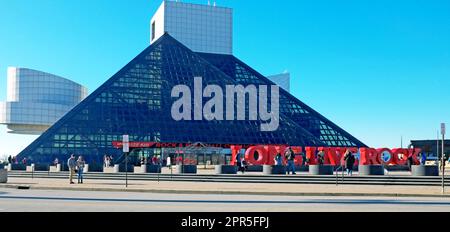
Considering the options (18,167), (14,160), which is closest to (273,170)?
(18,167)

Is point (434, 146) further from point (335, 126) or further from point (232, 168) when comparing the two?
point (232, 168)

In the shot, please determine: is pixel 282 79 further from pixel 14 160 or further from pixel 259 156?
pixel 259 156

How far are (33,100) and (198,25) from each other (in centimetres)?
4446

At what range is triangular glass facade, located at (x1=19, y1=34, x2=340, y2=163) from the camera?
5681 centimetres

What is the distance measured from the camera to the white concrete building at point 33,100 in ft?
382

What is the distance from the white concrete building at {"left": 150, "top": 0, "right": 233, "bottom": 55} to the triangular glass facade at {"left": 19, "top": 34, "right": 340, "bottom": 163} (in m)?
36.3

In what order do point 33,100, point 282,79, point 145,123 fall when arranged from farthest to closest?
point 282,79 < point 33,100 < point 145,123

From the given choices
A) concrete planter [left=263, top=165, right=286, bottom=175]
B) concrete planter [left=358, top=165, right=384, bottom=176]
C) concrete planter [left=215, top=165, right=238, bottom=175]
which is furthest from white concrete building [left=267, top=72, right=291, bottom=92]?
concrete planter [left=358, top=165, right=384, bottom=176]

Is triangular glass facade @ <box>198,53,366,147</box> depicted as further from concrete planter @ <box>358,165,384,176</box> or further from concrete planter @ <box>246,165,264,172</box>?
concrete planter @ <box>358,165,384,176</box>

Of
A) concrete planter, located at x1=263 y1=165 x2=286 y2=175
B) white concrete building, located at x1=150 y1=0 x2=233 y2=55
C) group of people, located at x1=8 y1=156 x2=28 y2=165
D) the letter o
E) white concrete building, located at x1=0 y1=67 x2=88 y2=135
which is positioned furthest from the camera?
white concrete building, located at x1=0 y1=67 x2=88 y2=135

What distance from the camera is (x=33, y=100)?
120 metres

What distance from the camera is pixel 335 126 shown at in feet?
241

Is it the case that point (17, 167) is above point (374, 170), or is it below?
below
